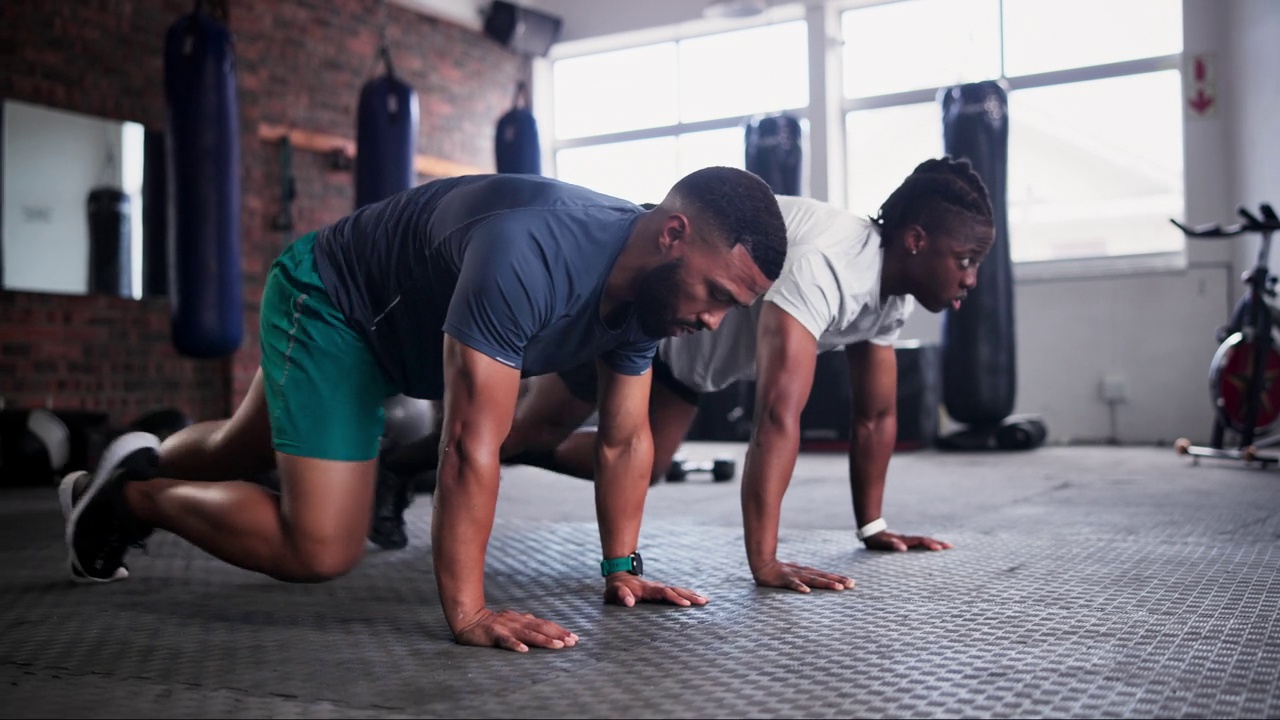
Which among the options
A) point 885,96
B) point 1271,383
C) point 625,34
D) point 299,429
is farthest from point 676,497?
point 625,34

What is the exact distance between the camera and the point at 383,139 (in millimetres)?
6289

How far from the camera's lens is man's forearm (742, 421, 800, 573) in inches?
90.1

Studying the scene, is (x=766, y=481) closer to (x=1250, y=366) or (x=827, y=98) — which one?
(x=1250, y=366)

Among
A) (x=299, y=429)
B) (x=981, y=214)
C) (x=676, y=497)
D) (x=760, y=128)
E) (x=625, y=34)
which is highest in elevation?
(x=625, y=34)

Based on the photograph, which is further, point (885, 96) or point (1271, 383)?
point (885, 96)

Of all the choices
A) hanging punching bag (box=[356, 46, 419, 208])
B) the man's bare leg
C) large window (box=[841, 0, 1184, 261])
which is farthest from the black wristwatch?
large window (box=[841, 0, 1184, 261])

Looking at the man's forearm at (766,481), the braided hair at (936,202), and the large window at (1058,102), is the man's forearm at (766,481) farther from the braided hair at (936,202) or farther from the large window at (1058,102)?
the large window at (1058,102)

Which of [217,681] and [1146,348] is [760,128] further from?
[217,681]

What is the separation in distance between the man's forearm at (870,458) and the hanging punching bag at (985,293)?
4.12 meters

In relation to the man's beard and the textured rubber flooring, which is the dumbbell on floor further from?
the man's beard

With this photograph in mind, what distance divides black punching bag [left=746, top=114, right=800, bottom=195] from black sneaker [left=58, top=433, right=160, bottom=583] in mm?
5603

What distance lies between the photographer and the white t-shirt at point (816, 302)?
2318mm

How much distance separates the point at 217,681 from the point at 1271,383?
5.78 m

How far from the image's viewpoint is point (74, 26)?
6297 millimetres
